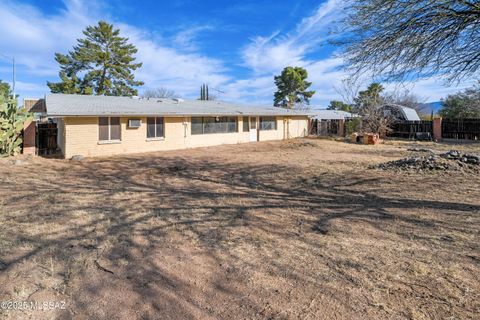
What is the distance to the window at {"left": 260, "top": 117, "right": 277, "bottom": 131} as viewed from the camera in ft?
72.2

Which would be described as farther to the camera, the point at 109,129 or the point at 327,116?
the point at 327,116

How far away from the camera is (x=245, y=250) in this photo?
379cm

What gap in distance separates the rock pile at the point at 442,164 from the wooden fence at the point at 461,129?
16080 millimetres

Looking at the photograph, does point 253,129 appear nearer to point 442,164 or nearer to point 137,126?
point 137,126

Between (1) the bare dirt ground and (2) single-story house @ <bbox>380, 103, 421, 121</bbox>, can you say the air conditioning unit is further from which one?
(2) single-story house @ <bbox>380, 103, 421, 121</bbox>

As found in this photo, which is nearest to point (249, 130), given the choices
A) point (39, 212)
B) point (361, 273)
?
point (39, 212)

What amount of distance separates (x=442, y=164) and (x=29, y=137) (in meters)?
15.7

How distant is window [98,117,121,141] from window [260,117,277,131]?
10689 mm

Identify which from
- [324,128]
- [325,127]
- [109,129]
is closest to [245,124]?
[109,129]

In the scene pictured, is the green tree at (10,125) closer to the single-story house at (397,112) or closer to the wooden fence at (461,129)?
the single-story house at (397,112)

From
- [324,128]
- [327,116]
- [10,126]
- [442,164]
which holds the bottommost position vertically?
[442,164]

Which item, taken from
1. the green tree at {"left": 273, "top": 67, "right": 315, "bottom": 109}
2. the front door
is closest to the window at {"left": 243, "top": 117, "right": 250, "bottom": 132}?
the front door

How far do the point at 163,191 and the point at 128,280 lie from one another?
164 inches

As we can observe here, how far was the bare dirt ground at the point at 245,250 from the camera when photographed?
2.69 m
